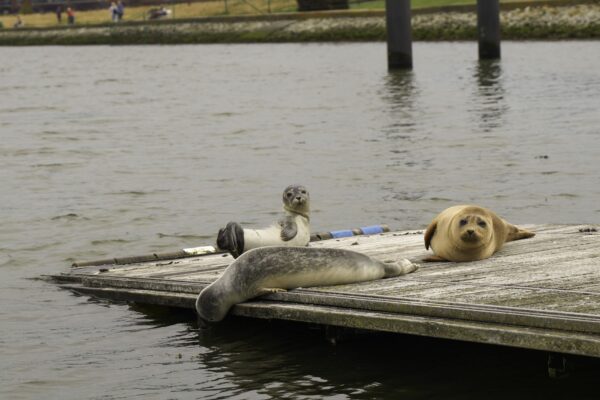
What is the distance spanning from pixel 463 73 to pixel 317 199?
27.1 m

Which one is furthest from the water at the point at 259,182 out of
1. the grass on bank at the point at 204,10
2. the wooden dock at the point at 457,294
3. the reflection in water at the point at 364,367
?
the grass on bank at the point at 204,10

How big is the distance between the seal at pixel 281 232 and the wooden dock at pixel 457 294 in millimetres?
335

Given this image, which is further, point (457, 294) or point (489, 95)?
point (489, 95)

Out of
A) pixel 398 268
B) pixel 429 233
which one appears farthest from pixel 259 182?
pixel 398 268

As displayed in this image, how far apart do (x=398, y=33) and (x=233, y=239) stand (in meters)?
35.1

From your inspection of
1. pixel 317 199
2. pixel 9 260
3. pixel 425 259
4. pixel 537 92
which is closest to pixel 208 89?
pixel 537 92

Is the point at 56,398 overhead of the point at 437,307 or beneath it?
beneath

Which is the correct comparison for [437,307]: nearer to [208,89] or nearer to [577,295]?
[577,295]

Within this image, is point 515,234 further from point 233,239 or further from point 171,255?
point 171,255

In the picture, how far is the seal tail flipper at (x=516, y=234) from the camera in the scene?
12517mm

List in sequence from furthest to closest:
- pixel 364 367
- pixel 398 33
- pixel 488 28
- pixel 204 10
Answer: pixel 204 10 < pixel 488 28 < pixel 398 33 < pixel 364 367

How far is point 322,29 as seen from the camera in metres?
74.1

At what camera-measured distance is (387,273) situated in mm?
10844

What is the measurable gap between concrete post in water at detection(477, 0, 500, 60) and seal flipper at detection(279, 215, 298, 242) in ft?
118
